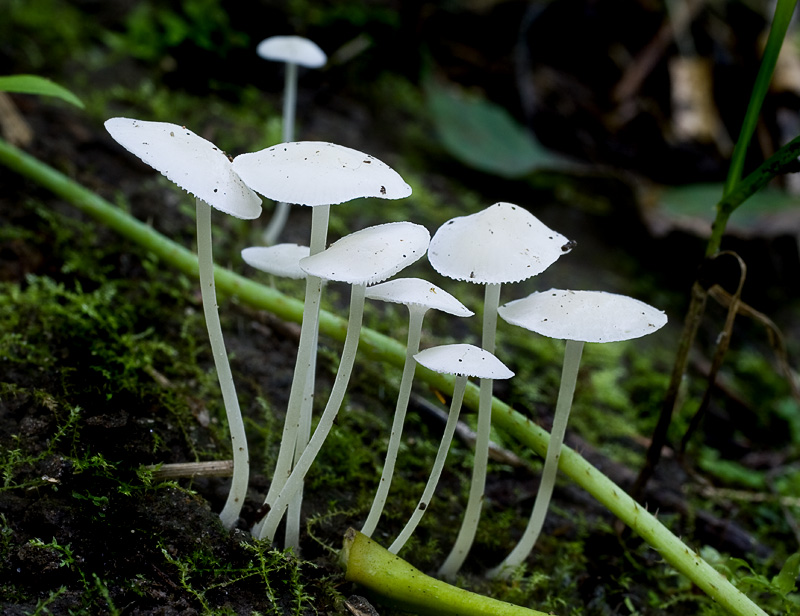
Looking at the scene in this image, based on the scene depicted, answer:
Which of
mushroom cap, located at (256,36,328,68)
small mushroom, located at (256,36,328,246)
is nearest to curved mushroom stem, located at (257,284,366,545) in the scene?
small mushroom, located at (256,36,328,246)

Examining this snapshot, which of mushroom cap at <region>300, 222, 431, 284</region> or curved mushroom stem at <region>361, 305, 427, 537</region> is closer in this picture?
mushroom cap at <region>300, 222, 431, 284</region>

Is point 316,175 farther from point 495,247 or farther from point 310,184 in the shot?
point 495,247

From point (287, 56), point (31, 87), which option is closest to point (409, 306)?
point (31, 87)

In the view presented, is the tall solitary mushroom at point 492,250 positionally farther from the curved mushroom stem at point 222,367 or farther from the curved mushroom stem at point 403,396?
the curved mushroom stem at point 222,367

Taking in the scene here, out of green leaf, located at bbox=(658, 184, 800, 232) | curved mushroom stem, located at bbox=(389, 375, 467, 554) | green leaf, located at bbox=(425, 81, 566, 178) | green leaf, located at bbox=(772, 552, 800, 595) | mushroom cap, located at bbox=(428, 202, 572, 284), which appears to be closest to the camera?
mushroom cap, located at bbox=(428, 202, 572, 284)

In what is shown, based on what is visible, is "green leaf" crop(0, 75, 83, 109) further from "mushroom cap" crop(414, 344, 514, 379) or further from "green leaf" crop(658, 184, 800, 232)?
"green leaf" crop(658, 184, 800, 232)

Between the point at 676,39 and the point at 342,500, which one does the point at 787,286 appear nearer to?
the point at 676,39

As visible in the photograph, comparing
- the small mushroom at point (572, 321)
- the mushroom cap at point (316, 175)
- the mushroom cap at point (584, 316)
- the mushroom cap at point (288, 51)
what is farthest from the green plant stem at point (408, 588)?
the mushroom cap at point (288, 51)
